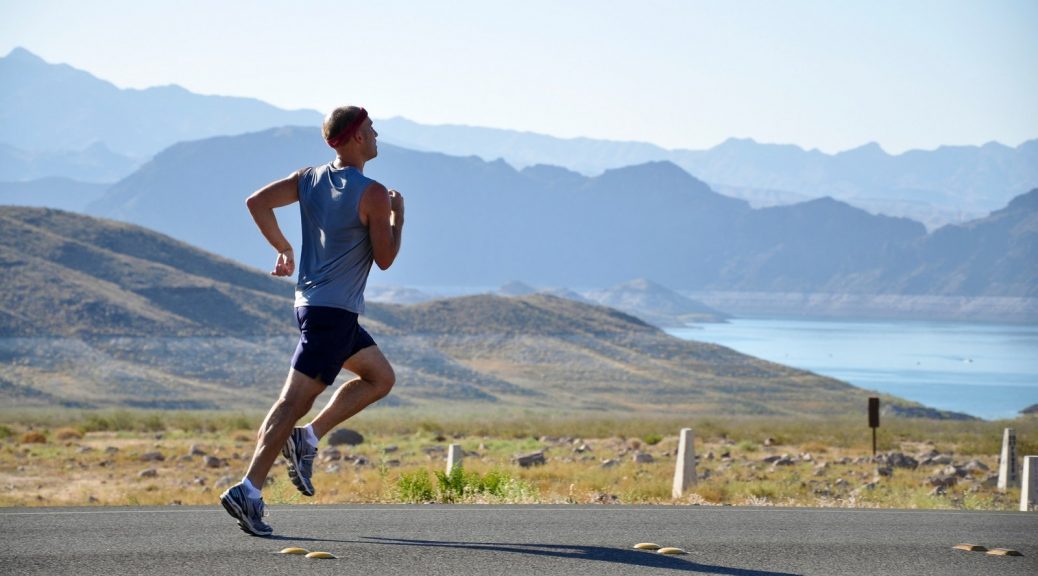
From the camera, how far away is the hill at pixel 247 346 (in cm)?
7662

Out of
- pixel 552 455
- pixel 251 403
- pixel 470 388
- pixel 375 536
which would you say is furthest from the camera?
pixel 470 388

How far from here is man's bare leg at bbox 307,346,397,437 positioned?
751 centimetres

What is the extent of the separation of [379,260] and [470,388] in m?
76.5

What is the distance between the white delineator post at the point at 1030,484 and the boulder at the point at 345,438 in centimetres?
2791

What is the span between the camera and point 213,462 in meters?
30.5

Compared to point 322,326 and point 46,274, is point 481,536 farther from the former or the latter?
point 46,274

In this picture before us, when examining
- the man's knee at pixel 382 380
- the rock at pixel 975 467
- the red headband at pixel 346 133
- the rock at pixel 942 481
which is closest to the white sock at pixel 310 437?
the man's knee at pixel 382 380

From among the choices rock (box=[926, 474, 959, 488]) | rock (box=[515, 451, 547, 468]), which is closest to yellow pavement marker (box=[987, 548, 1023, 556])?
rock (box=[926, 474, 959, 488])

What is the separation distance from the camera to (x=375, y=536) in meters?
7.68

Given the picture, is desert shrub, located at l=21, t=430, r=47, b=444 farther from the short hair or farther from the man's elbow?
the short hair

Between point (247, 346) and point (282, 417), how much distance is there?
80.5 metres

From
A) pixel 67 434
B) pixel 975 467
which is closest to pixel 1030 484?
pixel 975 467

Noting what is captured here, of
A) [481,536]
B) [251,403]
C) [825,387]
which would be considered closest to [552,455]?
[481,536]

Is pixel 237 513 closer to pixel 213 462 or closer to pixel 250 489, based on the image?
pixel 250 489
